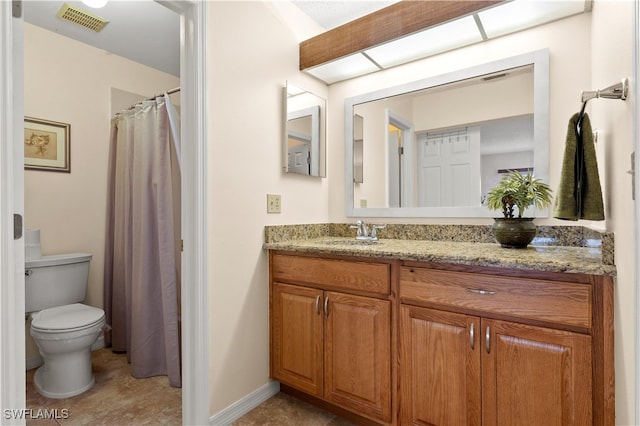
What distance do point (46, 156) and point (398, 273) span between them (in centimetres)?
264

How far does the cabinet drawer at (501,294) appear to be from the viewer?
1.08 metres

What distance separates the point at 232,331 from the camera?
5.56ft

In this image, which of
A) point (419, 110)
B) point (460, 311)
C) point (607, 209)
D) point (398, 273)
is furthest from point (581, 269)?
point (419, 110)

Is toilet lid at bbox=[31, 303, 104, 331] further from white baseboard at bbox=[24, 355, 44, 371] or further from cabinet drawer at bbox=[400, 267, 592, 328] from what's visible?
cabinet drawer at bbox=[400, 267, 592, 328]

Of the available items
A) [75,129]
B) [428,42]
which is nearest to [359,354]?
[428,42]

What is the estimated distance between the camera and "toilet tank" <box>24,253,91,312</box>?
216 centimetres

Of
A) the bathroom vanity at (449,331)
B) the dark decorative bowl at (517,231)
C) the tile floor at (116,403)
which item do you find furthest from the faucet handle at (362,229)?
the tile floor at (116,403)

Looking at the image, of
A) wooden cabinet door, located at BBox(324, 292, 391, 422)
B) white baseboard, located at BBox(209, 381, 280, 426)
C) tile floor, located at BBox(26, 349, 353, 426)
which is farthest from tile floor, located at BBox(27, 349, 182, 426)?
wooden cabinet door, located at BBox(324, 292, 391, 422)

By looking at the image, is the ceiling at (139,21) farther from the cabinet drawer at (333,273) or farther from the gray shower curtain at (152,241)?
the cabinet drawer at (333,273)

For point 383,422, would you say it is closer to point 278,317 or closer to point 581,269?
point 278,317

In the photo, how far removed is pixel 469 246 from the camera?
163cm

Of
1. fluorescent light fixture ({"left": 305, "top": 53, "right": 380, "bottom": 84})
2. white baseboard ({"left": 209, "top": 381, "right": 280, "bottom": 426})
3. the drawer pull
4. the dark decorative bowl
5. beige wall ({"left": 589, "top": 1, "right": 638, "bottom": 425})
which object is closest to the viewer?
beige wall ({"left": 589, "top": 1, "right": 638, "bottom": 425})

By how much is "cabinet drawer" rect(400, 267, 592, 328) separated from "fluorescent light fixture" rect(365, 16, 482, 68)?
4.04 ft

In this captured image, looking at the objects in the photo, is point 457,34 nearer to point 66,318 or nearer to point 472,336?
point 472,336
